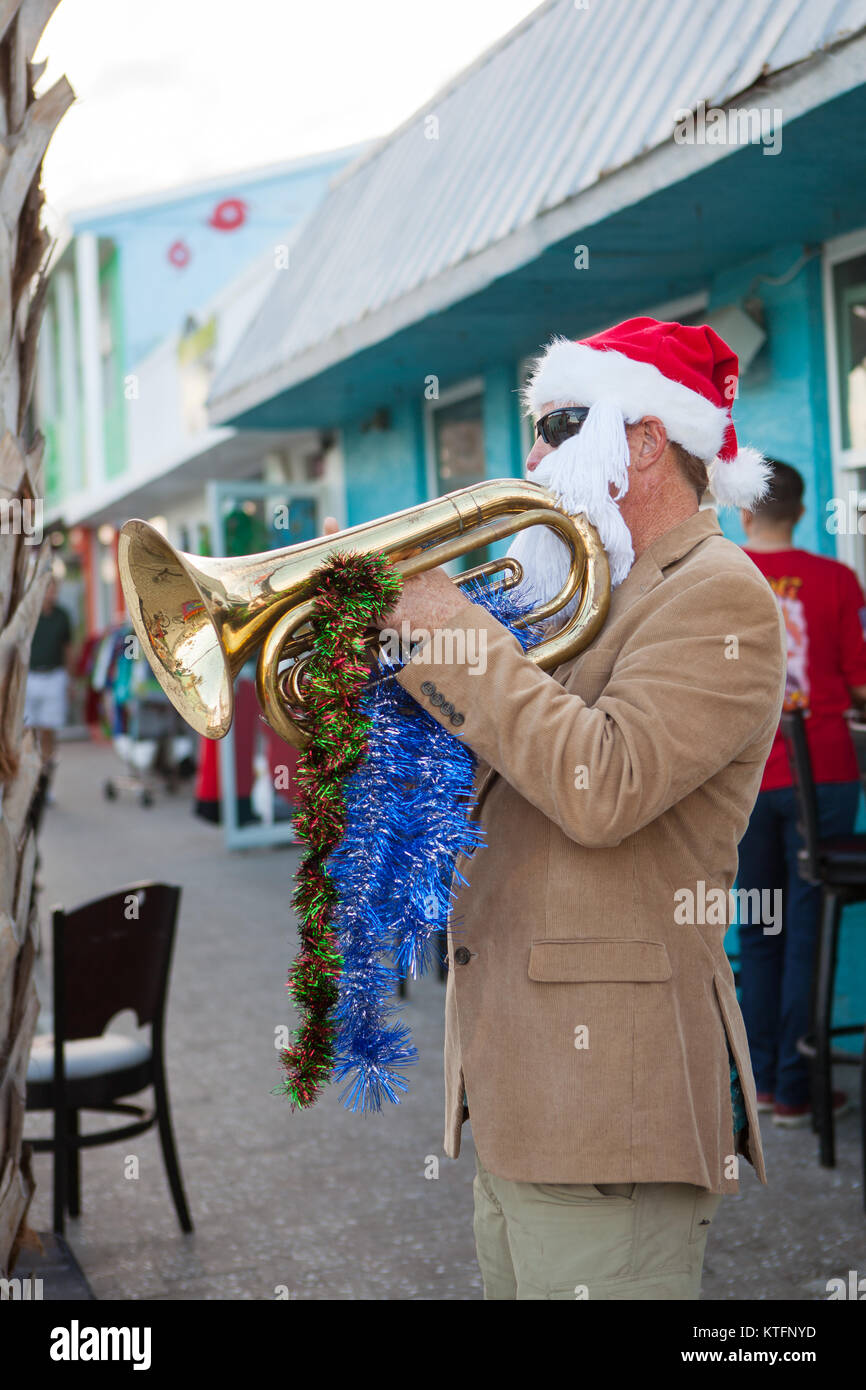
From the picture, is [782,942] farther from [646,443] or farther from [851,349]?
[646,443]

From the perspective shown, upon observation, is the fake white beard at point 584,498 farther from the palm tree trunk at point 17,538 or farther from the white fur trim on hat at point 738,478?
the palm tree trunk at point 17,538

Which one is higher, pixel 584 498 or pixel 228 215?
pixel 228 215

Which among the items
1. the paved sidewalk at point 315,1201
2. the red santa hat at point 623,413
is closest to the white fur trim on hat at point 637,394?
the red santa hat at point 623,413

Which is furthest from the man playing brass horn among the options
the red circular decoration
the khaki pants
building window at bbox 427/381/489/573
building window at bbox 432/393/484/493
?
the red circular decoration

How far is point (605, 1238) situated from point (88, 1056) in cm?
238

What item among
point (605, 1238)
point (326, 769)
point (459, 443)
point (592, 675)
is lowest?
point (605, 1238)

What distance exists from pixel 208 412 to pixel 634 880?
8605 millimetres

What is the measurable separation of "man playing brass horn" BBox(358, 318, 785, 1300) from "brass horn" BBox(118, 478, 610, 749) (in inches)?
1.8

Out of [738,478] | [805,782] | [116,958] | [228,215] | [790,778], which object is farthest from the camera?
[228,215]

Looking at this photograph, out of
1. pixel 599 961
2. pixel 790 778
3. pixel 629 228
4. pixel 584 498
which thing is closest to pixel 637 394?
pixel 584 498

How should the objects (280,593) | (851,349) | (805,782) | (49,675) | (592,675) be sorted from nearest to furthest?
(280,593) → (592,675) → (805,782) → (851,349) → (49,675)

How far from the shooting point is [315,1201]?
13.8 ft
